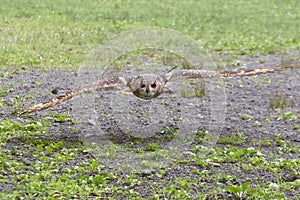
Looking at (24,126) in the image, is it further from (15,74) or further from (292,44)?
(292,44)

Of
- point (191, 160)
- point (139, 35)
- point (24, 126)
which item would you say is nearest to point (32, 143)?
point (24, 126)

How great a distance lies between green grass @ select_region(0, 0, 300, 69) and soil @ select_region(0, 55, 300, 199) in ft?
5.06

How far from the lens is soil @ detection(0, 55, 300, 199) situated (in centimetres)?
717

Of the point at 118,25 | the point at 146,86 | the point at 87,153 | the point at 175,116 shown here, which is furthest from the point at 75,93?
the point at 118,25

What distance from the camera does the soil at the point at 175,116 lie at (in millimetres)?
7171

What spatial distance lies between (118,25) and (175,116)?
718 centimetres

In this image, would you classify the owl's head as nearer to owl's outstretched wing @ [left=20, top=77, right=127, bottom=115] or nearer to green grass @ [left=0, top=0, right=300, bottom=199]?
owl's outstretched wing @ [left=20, top=77, right=127, bottom=115]

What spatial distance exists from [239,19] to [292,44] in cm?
354

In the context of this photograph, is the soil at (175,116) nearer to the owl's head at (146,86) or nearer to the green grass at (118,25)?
the owl's head at (146,86)

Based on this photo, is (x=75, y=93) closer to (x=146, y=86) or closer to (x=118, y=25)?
(x=146, y=86)

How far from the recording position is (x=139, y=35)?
48.8 ft

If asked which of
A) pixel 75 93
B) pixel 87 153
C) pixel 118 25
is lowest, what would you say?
pixel 87 153

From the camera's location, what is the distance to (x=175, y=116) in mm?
9273

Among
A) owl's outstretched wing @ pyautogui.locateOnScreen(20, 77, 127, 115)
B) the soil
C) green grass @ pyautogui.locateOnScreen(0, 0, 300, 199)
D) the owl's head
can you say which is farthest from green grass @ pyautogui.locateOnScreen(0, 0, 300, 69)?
owl's outstretched wing @ pyautogui.locateOnScreen(20, 77, 127, 115)
